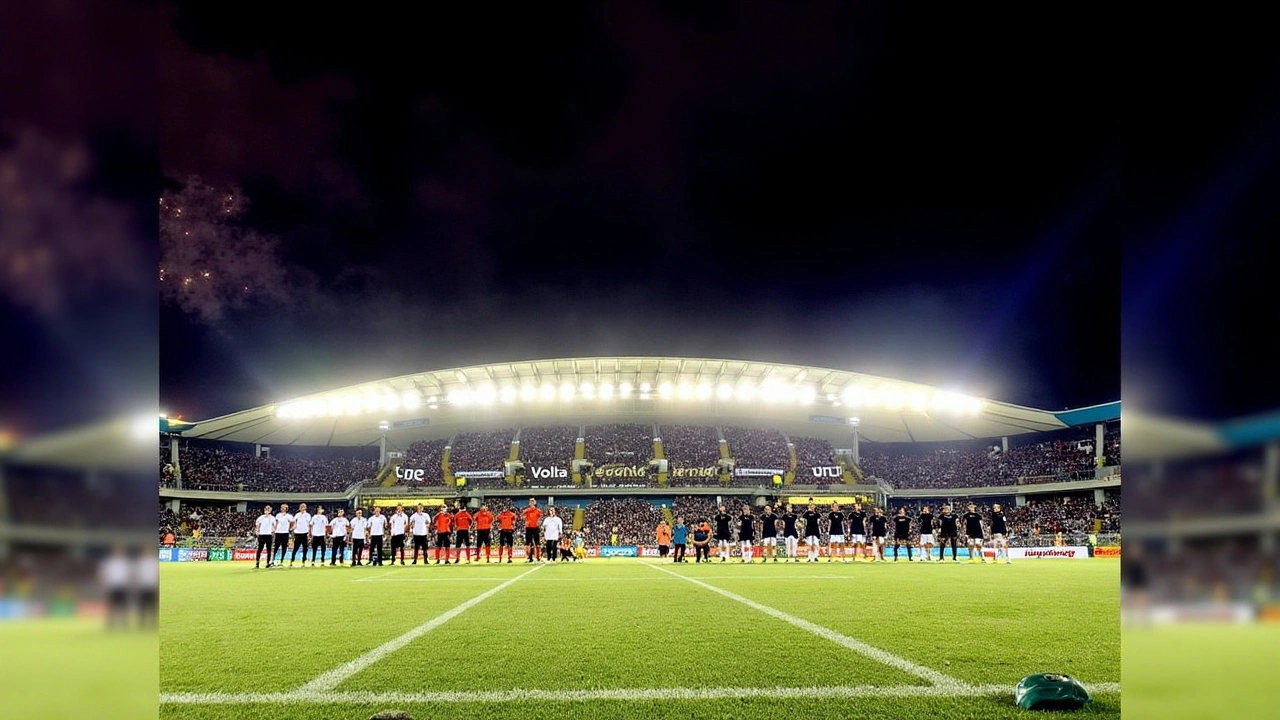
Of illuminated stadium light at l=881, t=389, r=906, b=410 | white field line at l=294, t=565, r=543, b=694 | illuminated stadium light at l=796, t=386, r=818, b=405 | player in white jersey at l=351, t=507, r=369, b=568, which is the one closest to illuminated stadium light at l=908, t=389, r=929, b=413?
illuminated stadium light at l=881, t=389, r=906, b=410

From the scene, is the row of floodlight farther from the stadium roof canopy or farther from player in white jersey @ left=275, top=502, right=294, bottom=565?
player in white jersey @ left=275, top=502, right=294, bottom=565

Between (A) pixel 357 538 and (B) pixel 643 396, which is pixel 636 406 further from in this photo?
(A) pixel 357 538

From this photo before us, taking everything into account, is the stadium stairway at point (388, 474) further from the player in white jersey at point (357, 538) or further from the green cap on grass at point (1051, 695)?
the green cap on grass at point (1051, 695)

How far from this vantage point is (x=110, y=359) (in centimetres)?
131

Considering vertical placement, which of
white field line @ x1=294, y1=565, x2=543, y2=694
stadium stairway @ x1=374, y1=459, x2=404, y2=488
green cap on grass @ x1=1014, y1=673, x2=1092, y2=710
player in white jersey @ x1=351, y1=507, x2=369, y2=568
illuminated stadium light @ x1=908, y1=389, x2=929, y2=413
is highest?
illuminated stadium light @ x1=908, y1=389, x2=929, y2=413

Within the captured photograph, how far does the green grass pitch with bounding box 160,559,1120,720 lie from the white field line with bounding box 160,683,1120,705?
0.04 ft

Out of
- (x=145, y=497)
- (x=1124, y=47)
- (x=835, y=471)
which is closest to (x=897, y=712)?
(x=1124, y=47)

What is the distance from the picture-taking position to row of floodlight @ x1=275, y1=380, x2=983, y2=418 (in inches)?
1836

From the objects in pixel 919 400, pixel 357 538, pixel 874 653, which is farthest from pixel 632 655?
pixel 919 400

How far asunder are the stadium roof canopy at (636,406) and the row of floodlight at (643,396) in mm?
72

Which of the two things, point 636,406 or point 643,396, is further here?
point 636,406

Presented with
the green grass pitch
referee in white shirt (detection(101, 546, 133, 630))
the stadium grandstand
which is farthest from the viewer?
the stadium grandstand

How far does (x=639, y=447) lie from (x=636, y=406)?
3.06m

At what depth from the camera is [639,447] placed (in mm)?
49125
